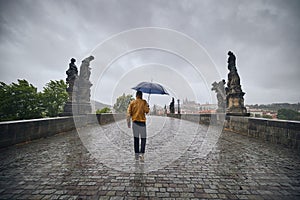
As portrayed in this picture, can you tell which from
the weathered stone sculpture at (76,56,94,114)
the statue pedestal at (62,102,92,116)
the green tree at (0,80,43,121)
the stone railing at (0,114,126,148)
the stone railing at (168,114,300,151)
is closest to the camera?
the stone railing at (0,114,126,148)

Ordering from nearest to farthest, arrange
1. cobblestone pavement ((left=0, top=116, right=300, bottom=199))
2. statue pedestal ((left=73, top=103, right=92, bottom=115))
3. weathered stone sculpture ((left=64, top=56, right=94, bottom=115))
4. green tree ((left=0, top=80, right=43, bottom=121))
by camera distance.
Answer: cobblestone pavement ((left=0, top=116, right=300, bottom=199))
weathered stone sculpture ((left=64, top=56, right=94, bottom=115))
statue pedestal ((left=73, top=103, right=92, bottom=115))
green tree ((left=0, top=80, right=43, bottom=121))

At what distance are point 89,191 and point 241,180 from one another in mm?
2500

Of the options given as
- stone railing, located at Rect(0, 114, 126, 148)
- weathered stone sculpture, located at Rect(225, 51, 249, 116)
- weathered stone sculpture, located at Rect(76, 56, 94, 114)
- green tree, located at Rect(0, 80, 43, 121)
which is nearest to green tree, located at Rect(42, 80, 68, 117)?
green tree, located at Rect(0, 80, 43, 121)

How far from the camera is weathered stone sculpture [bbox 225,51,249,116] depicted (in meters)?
10.4

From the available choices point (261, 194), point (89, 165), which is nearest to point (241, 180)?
point (261, 194)

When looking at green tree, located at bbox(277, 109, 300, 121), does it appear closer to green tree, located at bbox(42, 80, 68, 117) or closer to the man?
the man

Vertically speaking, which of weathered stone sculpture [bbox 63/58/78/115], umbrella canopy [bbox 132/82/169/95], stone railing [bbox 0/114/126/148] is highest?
weathered stone sculpture [bbox 63/58/78/115]

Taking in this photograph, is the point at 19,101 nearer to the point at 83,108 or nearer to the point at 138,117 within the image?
the point at 83,108

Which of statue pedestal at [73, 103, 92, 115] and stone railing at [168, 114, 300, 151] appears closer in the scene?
stone railing at [168, 114, 300, 151]

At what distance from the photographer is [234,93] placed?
10500mm

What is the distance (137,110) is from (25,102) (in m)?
29.8

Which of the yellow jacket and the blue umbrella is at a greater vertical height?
the blue umbrella

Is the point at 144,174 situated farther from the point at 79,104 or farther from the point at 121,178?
the point at 79,104

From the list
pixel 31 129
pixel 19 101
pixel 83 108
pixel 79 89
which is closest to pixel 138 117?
pixel 31 129
